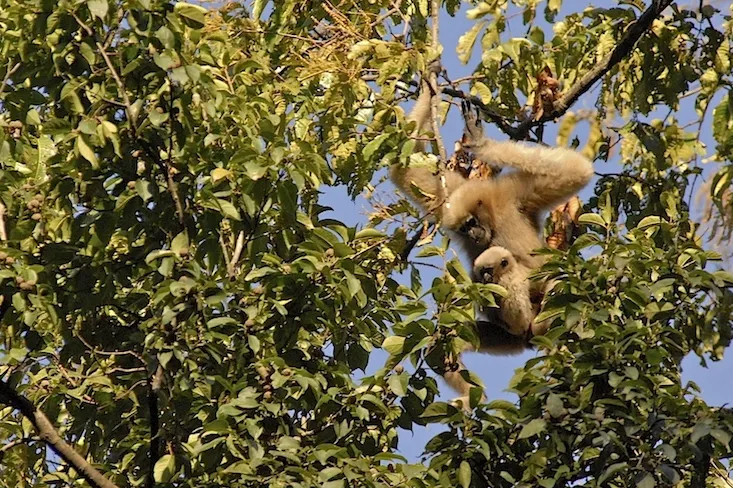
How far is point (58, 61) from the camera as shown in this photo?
14.7 ft

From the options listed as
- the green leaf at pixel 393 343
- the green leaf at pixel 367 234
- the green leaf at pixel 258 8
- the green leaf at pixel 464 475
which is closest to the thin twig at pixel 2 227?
the green leaf at pixel 367 234

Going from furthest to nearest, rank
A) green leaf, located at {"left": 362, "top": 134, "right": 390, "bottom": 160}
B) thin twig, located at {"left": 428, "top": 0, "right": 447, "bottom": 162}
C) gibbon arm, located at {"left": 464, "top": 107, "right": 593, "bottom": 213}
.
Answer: gibbon arm, located at {"left": 464, "top": 107, "right": 593, "bottom": 213} → thin twig, located at {"left": 428, "top": 0, "right": 447, "bottom": 162} → green leaf, located at {"left": 362, "top": 134, "right": 390, "bottom": 160}

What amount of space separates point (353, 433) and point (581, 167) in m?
2.77

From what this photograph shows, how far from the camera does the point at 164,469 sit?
450 centimetres

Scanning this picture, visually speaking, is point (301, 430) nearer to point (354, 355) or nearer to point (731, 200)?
point (354, 355)

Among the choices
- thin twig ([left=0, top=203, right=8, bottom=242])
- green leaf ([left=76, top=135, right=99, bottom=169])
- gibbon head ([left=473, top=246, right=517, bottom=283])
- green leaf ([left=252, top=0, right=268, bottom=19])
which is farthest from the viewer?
gibbon head ([left=473, top=246, right=517, bottom=283])

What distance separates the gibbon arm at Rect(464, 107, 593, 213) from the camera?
6.79 metres

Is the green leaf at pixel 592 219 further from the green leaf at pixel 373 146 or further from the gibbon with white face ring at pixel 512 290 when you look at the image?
the gibbon with white face ring at pixel 512 290

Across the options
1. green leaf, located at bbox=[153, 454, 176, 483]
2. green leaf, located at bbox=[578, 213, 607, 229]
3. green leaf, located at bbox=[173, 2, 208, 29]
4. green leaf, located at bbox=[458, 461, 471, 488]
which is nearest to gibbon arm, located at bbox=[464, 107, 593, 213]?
green leaf, located at bbox=[578, 213, 607, 229]

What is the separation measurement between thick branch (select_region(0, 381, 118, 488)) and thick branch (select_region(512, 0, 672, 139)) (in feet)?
10.8

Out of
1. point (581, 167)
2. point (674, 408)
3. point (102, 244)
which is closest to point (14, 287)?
point (102, 244)

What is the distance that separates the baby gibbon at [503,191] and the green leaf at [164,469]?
2.82m

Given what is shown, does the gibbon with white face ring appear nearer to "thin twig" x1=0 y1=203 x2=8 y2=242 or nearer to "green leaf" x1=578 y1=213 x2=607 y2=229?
"green leaf" x1=578 y1=213 x2=607 y2=229

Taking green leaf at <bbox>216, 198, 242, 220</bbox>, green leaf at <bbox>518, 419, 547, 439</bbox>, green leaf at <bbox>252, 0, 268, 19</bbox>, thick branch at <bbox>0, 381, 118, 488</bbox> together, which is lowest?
thick branch at <bbox>0, 381, 118, 488</bbox>
